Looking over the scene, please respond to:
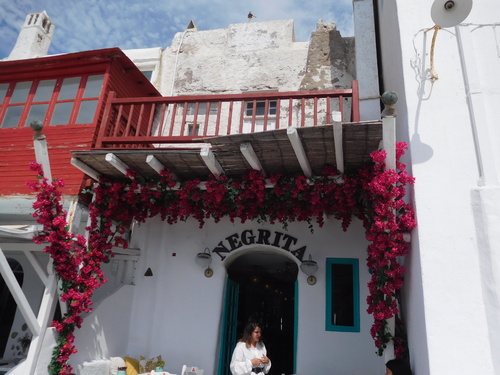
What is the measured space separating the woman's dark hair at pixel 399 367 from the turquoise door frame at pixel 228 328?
11.6 ft

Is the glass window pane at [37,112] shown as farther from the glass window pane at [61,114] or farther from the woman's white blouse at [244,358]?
the woman's white blouse at [244,358]

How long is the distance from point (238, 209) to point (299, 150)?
171cm

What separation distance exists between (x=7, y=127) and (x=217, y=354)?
20.3 ft

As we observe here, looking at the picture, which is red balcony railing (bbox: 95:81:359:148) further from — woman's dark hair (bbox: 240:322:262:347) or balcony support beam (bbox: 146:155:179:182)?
woman's dark hair (bbox: 240:322:262:347)

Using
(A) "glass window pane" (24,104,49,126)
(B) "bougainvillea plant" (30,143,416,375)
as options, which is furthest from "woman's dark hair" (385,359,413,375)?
(A) "glass window pane" (24,104,49,126)

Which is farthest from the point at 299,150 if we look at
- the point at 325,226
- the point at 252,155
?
the point at 325,226

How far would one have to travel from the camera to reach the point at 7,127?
7.74 meters

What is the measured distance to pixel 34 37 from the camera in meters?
11.7

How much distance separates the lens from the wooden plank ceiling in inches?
191

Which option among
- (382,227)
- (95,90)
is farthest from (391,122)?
(95,90)

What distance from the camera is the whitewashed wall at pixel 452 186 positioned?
3.91 m

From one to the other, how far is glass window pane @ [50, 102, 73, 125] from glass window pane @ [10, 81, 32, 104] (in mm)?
983

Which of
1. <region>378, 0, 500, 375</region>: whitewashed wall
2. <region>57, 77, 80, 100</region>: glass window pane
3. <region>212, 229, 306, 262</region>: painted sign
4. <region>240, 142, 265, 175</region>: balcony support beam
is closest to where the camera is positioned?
<region>378, 0, 500, 375</region>: whitewashed wall

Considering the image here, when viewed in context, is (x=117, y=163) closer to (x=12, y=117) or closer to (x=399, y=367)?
(x=12, y=117)
